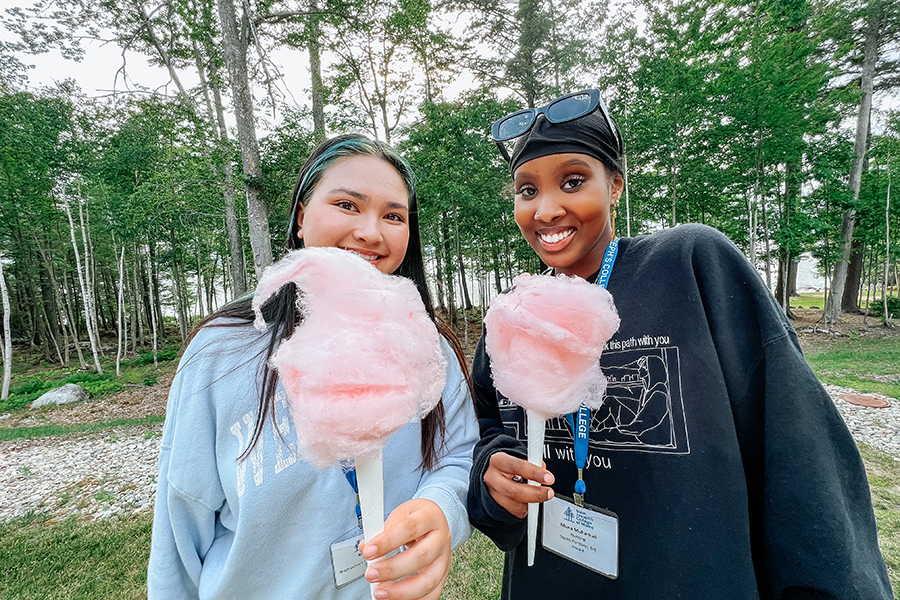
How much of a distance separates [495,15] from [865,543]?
20.3 metres

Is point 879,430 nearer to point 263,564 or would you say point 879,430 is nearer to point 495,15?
point 263,564

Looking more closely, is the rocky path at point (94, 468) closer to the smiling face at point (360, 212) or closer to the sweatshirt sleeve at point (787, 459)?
the smiling face at point (360, 212)

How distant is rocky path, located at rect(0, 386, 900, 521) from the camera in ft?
16.7

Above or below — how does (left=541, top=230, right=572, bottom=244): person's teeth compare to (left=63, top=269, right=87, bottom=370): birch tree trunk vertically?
above

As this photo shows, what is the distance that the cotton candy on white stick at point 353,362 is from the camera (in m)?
0.90

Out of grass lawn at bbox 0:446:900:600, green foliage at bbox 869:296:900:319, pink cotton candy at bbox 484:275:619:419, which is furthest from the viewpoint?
green foliage at bbox 869:296:900:319

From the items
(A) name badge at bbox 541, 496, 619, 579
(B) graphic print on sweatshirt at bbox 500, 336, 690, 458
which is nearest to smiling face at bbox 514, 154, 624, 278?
(B) graphic print on sweatshirt at bbox 500, 336, 690, 458

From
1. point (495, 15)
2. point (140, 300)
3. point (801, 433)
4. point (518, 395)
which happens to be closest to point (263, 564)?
point (518, 395)

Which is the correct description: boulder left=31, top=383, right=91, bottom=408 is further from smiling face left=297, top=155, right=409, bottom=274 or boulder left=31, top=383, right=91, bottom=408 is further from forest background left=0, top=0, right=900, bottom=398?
smiling face left=297, top=155, right=409, bottom=274

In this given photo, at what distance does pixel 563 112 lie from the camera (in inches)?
60.2

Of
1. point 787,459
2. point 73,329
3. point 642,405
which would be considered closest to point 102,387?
point 73,329

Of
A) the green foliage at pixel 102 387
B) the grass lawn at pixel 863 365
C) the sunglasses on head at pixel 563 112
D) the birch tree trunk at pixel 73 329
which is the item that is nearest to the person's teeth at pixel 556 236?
the sunglasses on head at pixel 563 112

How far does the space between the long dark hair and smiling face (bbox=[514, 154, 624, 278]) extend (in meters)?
0.57

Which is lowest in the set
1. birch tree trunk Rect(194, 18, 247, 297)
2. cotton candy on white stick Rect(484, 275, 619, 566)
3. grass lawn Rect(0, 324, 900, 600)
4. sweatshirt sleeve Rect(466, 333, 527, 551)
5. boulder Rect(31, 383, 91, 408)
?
boulder Rect(31, 383, 91, 408)
